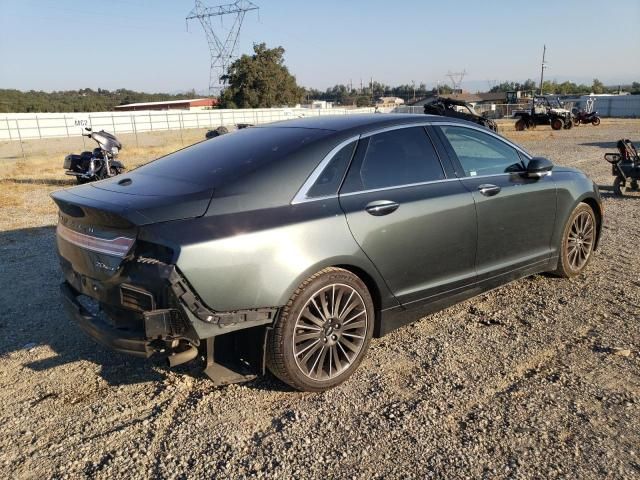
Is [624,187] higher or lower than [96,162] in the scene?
lower

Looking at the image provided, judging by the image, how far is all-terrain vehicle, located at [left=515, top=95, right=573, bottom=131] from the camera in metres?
31.3

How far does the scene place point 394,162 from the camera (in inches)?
144

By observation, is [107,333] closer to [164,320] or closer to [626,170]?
[164,320]

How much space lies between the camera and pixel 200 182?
122 inches

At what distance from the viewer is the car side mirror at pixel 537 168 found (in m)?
4.35

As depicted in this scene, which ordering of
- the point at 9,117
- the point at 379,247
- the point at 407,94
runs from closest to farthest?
the point at 379,247, the point at 9,117, the point at 407,94

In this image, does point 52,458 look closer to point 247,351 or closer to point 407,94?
point 247,351

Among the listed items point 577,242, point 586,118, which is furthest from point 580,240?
point 586,118

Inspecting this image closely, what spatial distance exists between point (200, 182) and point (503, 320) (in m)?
2.60

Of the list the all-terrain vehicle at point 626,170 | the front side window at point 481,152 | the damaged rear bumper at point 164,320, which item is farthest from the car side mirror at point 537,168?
the all-terrain vehicle at point 626,170

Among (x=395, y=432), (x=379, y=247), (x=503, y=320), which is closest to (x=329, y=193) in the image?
(x=379, y=247)

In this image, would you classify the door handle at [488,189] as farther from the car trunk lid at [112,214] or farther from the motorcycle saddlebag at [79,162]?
the motorcycle saddlebag at [79,162]

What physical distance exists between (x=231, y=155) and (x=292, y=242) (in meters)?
0.85

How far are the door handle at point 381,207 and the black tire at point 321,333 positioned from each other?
0.42 m
